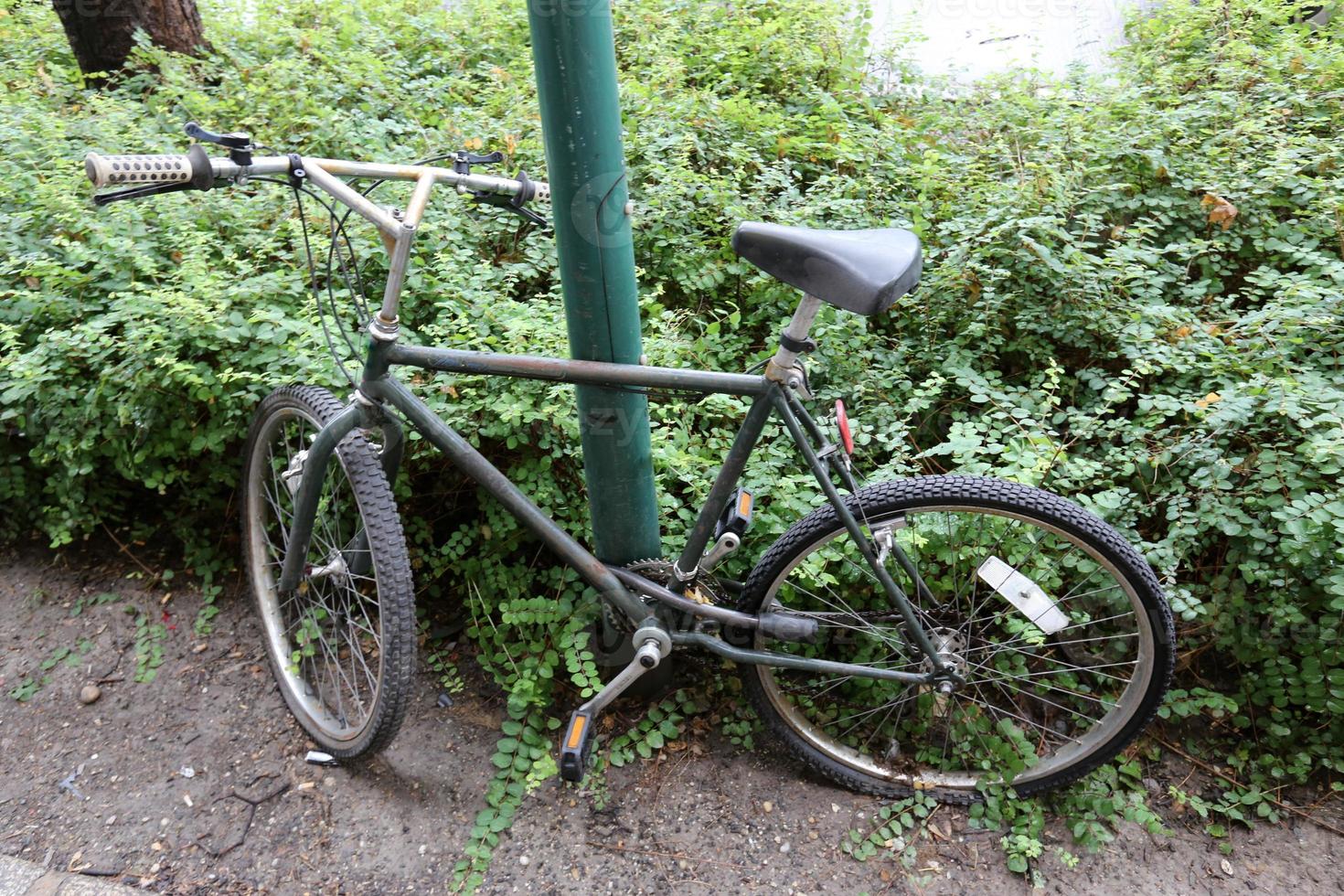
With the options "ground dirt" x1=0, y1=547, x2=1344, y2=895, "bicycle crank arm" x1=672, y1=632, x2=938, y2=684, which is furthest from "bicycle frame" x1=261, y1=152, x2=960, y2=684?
"ground dirt" x1=0, y1=547, x2=1344, y2=895

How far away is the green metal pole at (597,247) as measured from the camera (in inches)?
69.2

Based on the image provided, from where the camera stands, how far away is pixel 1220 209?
3092 mm

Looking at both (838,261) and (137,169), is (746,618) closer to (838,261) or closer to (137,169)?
(838,261)

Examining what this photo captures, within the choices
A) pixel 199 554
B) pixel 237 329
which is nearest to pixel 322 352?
pixel 237 329

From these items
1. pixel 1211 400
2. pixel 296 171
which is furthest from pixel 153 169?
pixel 1211 400

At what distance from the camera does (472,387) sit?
2.61 m

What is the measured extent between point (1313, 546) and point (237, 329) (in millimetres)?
3179

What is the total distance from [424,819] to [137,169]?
70.3 inches

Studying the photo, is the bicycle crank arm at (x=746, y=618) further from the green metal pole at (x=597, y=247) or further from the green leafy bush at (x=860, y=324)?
the green leafy bush at (x=860, y=324)

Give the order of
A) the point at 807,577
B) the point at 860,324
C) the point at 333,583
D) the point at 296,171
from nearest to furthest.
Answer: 1. the point at 296,171
2. the point at 807,577
3. the point at 333,583
4. the point at 860,324

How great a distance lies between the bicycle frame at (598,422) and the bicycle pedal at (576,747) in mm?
296

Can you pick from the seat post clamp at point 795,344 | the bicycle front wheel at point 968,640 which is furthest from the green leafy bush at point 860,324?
the seat post clamp at point 795,344

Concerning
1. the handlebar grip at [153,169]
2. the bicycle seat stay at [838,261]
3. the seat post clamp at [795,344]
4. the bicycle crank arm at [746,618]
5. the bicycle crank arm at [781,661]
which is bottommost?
the bicycle crank arm at [781,661]

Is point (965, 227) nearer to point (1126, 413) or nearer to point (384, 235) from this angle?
point (1126, 413)
